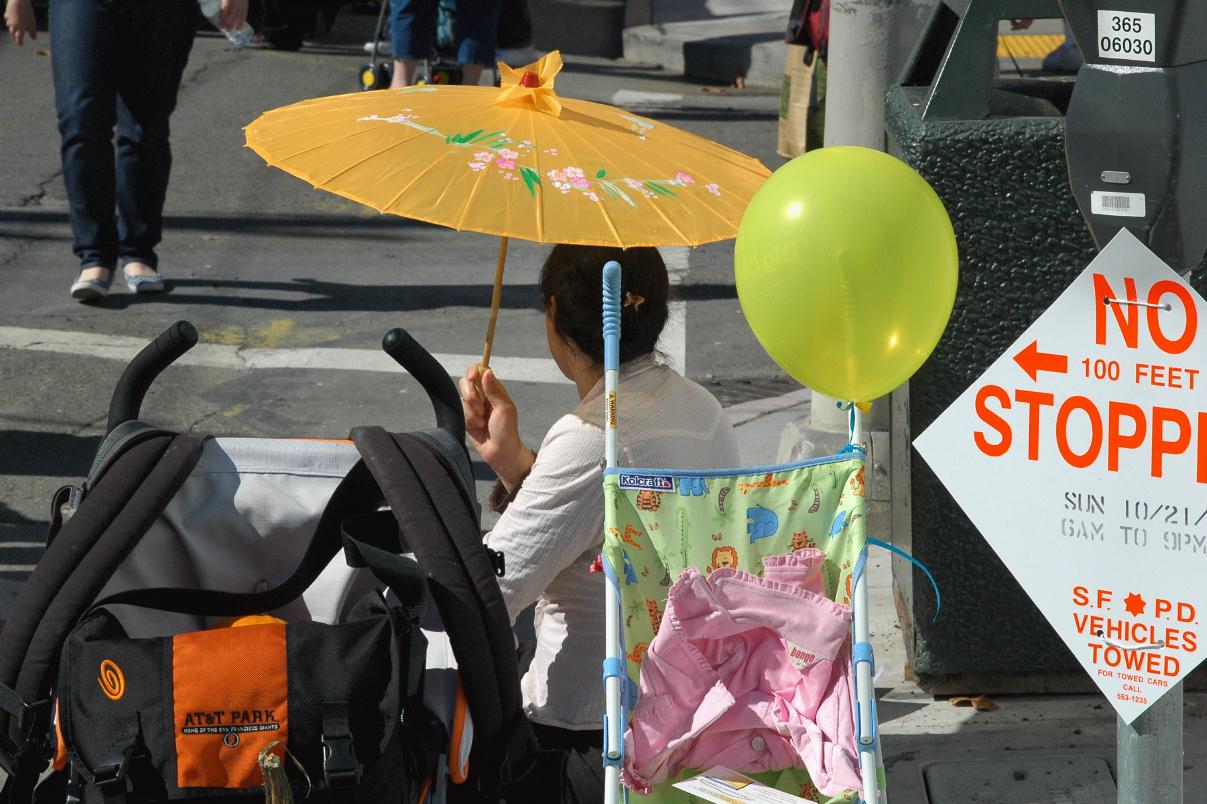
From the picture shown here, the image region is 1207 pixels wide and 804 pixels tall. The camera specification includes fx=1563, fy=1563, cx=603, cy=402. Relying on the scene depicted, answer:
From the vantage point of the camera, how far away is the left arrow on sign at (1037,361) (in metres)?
2.66

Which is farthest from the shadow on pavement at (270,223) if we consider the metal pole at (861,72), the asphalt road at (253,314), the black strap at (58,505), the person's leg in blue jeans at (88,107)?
the black strap at (58,505)

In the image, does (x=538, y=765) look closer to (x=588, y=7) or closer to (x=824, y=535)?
(x=824, y=535)

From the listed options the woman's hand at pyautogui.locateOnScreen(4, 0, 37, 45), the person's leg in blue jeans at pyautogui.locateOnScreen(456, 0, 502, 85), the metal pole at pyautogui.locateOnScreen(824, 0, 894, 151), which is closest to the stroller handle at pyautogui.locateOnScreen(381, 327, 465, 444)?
the metal pole at pyautogui.locateOnScreen(824, 0, 894, 151)

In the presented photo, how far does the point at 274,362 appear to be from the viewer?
6.66 m

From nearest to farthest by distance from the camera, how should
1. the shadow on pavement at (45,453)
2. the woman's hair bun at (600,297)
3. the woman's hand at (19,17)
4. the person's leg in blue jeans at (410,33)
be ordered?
the woman's hair bun at (600,297)
the shadow on pavement at (45,453)
the woman's hand at (19,17)
the person's leg in blue jeans at (410,33)

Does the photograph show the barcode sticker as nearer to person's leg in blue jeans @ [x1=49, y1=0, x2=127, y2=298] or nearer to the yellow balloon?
the yellow balloon

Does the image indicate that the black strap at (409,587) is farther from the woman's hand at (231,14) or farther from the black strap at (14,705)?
the woman's hand at (231,14)

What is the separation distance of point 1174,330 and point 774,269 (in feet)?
2.19

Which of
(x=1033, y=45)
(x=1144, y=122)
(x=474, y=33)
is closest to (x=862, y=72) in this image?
(x=1144, y=122)

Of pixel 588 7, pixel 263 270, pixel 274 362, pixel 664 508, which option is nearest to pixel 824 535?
pixel 664 508

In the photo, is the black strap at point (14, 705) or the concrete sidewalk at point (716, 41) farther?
the concrete sidewalk at point (716, 41)

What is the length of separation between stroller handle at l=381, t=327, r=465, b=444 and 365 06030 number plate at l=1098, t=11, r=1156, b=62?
4.28 ft

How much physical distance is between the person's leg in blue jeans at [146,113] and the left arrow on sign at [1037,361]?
5059mm

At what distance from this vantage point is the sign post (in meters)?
2.57
